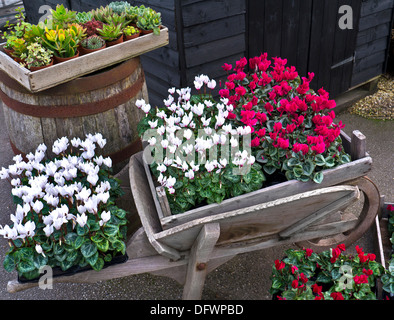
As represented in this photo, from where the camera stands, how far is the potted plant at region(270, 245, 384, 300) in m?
2.21

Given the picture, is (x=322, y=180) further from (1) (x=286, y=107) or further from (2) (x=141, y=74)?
(2) (x=141, y=74)

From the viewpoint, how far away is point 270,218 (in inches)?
90.4

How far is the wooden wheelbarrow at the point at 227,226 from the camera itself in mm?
2166

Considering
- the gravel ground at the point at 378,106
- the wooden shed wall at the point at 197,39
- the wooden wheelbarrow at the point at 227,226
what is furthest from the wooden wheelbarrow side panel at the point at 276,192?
Answer: the gravel ground at the point at 378,106

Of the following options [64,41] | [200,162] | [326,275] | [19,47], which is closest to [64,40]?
[64,41]

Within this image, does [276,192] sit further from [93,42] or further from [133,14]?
[133,14]

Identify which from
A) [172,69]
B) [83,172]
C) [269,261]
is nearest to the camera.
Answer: [83,172]

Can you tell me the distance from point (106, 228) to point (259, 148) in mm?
966

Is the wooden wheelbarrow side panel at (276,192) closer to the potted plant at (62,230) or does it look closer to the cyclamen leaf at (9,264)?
the potted plant at (62,230)

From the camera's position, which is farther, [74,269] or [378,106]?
[378,106]

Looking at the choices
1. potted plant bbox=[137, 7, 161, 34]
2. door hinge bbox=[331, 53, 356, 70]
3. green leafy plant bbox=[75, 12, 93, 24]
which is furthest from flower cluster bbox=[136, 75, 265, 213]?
door hinge bbox=[331, 53, 356, 70]

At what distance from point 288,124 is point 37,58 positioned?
1.43 meters

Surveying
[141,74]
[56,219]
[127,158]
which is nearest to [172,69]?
[141,74]

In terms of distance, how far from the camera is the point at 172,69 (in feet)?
11.8
